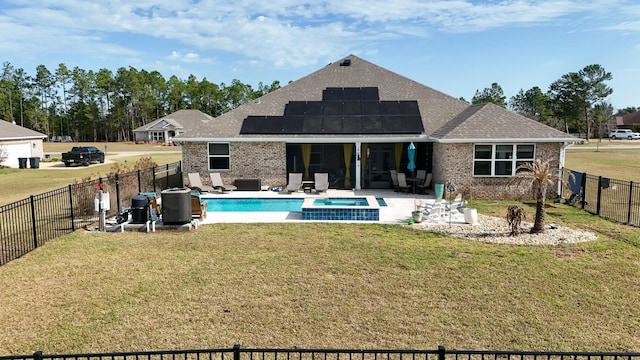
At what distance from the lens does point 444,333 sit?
6.61m

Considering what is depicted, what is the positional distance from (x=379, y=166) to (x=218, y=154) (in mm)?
8528

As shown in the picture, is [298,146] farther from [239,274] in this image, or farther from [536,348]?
[536,348]

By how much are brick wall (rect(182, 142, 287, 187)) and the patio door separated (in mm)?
4578

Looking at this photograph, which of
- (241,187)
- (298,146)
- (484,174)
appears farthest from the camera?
(298,146)

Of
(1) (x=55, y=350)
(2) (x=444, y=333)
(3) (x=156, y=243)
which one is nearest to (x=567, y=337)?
(2) (x=444, y=333)

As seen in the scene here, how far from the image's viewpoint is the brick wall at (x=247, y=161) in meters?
21.6

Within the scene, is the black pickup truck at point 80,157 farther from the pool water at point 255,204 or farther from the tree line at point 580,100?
the tree line at point 580,100

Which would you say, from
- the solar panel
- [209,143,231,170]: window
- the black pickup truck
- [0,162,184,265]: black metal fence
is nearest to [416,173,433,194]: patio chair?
the solar panel

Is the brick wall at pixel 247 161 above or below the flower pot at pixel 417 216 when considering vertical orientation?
above

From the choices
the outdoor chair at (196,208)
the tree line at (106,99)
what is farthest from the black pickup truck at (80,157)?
the tree line at (106,99)

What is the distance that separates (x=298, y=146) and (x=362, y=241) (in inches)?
452

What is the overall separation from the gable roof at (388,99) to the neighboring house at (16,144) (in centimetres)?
2392

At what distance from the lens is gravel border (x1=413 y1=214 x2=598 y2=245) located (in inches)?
472

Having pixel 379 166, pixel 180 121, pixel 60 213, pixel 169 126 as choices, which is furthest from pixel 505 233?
pixel 180 121
